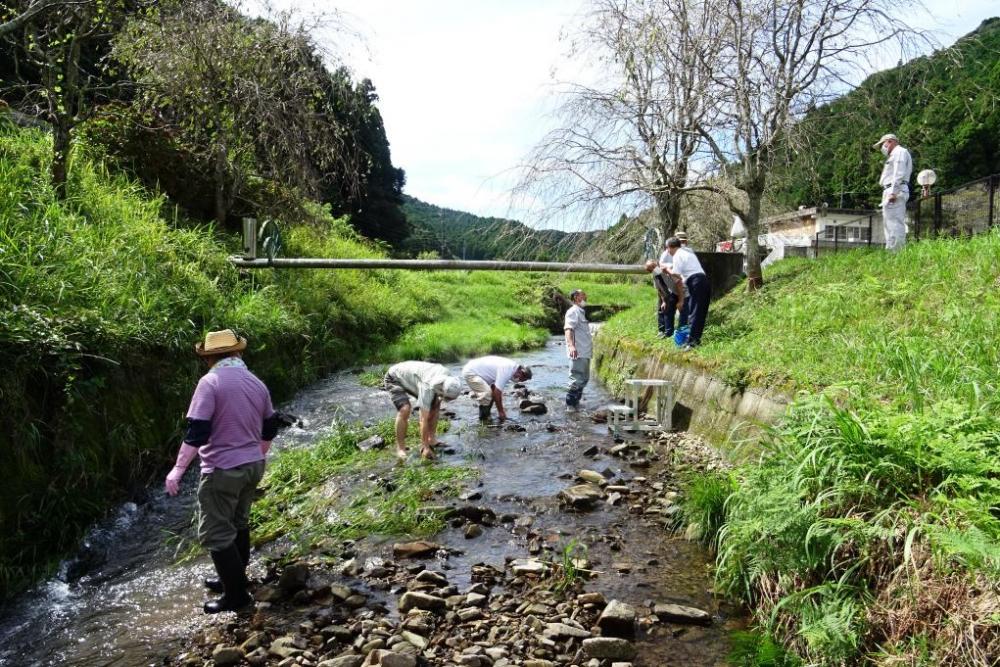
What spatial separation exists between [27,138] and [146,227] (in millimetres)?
2792

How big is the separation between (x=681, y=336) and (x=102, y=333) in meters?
8.38

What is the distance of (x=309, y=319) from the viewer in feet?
48.2

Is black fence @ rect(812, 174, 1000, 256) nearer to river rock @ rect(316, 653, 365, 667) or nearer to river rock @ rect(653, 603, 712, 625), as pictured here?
river rock @ rect(653, 603, 712, 625)

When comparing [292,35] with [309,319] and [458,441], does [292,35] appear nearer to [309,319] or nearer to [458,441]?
[309,319]

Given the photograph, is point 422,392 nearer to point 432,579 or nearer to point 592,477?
point 592,477

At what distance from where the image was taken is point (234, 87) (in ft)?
48.5

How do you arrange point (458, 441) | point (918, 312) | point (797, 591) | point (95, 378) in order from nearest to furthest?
point (797, 591) < point (95, 378) < point (918, 312) < point (458, 441)

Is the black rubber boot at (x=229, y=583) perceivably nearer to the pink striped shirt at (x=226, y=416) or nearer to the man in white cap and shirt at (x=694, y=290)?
the pink striped shirt at (x=226, y=416)

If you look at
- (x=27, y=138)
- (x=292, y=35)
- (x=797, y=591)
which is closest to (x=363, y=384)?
(x=27, y=138)

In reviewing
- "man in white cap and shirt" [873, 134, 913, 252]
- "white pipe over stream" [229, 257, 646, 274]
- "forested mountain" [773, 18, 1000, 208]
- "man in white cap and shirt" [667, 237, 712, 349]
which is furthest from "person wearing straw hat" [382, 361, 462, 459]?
"man in white cap and shirt" [873, 134, 913, 252]

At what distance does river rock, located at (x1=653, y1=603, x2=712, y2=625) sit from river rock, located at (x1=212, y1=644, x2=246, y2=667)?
274 centimetres

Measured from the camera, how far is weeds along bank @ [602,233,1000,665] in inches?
124

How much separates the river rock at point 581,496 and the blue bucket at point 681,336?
4.61 metres

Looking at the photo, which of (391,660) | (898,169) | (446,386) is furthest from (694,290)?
(391,660)
